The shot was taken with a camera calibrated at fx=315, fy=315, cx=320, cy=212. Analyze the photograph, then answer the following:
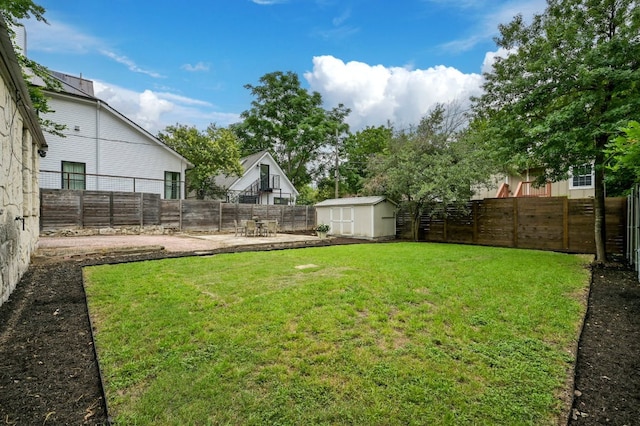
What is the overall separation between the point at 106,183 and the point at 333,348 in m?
18.0

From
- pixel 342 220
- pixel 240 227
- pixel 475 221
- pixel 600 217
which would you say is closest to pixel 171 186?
pixel 240 227

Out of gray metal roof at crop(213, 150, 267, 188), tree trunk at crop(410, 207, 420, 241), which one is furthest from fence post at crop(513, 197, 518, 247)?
gray metal roof at crop(213, 150, 267, 188)

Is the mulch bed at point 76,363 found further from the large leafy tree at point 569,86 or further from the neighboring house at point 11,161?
the large leafy tree at point 569,86

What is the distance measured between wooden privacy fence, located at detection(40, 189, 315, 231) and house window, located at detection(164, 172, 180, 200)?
3125 millimetres

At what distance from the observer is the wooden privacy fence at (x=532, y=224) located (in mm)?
9727

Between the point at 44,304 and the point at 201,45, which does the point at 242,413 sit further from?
the point at 201,45

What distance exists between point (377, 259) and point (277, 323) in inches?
194

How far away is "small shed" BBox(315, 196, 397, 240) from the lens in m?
14.7

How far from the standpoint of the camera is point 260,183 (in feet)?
85.1

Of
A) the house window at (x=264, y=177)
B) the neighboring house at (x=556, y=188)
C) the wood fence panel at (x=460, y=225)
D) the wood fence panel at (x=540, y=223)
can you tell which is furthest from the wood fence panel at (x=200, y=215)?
the wood fence panel at (x=540, y=223)

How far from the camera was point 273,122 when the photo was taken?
102 feet

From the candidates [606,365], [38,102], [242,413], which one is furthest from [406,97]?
[242,413]

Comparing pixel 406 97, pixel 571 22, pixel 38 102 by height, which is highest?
pixel 406 97

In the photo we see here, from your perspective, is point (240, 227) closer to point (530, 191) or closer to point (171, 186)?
point (171, 186)
